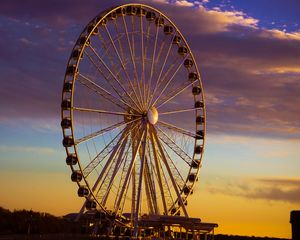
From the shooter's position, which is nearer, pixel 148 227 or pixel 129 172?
pixel 129 172

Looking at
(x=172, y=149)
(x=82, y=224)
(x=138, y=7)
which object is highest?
(x=138, y=7)

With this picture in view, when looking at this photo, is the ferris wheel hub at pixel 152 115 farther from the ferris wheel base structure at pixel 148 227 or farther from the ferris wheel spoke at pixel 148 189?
the ferris wheel base structure at pixel 148 227

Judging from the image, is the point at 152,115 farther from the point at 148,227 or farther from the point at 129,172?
the point at 148,227

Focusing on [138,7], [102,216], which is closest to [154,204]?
[102,216]

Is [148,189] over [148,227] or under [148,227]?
over

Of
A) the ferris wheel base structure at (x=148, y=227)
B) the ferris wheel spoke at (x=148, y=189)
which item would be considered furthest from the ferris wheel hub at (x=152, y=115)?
the ferris wheel base structure at (x=148, y=227)

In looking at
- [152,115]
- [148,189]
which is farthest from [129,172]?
[152,115]

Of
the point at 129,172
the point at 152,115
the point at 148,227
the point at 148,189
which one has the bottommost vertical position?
the point at 148,227

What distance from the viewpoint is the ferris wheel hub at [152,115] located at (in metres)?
52.6

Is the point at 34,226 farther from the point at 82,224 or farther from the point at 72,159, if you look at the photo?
the point at 72,159

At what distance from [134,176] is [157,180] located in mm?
2364

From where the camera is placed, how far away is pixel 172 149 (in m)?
54.6

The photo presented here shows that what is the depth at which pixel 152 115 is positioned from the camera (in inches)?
2076

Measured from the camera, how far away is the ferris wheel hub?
5256 centimetres
